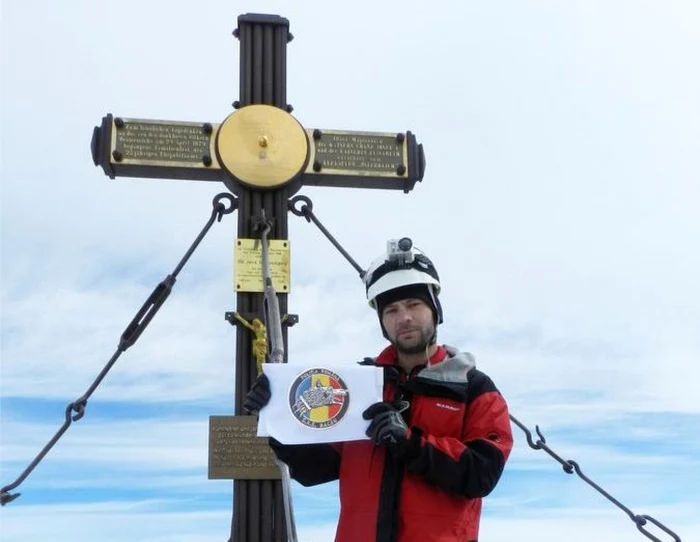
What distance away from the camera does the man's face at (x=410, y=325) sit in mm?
2881

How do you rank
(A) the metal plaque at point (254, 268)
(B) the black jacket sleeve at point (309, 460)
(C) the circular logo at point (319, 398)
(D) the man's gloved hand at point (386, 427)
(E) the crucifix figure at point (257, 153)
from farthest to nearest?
1. (E) the crucifix figure at point (257, 153)
2. (A) the metal plaque at point (254, 268)
3. (B) the black jacket sleeve at point (309, 460)
4. (C) the circular logo at point (319, 398)
5. (D) the man's gloved hand at point (386, 427)

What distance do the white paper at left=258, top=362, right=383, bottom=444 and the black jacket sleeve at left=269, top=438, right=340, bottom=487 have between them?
11 cm

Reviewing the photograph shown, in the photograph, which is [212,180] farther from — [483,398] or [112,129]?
[483,398]

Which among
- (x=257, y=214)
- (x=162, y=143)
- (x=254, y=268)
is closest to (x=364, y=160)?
(x=257, y=214)

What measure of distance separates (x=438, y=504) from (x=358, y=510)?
27cm

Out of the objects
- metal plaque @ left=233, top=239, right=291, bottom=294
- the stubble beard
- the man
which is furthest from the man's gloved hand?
metal plaque @ left=233, top=239, right=291, bottom=294

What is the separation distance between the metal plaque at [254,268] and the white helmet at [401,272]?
209cm

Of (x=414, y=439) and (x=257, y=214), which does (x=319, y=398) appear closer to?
(x=414, y=439)

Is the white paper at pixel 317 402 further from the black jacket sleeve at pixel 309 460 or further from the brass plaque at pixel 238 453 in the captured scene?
the brass plaque at pixel 238 453

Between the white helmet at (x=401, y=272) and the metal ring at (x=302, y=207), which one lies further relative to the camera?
the metal ring at (x=302, y=207)

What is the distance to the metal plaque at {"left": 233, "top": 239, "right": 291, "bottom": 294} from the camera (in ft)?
16.7

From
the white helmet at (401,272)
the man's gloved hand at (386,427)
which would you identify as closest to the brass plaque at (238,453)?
the white helmet at (401,272)

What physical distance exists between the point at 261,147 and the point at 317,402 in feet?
9.16

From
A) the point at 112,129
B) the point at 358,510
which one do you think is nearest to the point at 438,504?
the point at 358,510
